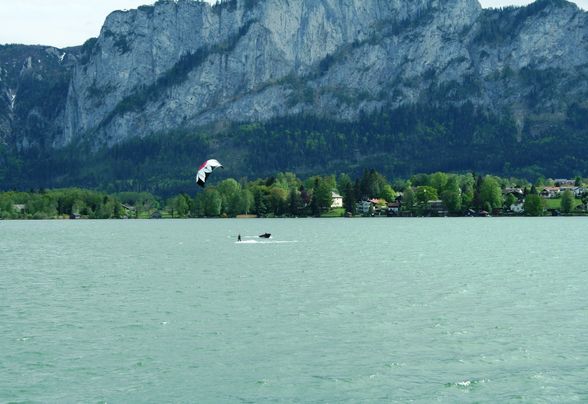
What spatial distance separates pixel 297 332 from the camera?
53.8m

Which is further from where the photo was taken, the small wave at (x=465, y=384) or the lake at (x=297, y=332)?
the lake at (x=297, y=332)

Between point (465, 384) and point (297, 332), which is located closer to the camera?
point (465, 384)

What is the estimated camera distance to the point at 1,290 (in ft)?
260

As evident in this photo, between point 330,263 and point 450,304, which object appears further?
point 330,263

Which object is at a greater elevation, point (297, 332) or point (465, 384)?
point (297, 332)

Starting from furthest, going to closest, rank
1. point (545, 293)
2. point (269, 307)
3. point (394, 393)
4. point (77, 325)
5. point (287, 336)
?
point (545, 293) < point (269, 307) < point (77, 325) < point (287, 336) < point (394, 393)

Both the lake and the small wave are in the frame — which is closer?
the small wave

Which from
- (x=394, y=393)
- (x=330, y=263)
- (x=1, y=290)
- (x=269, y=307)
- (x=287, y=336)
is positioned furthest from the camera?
(x=330, y=263)

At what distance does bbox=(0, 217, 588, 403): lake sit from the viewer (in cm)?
4034

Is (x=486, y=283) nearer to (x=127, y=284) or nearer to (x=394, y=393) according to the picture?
(x=127, y=284)

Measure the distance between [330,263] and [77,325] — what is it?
169 feet

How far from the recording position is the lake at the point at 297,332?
40.3 m

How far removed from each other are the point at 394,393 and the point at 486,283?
4386cm

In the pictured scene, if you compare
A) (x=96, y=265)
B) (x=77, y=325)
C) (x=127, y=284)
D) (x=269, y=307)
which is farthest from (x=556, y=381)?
(x=96, y=265)
